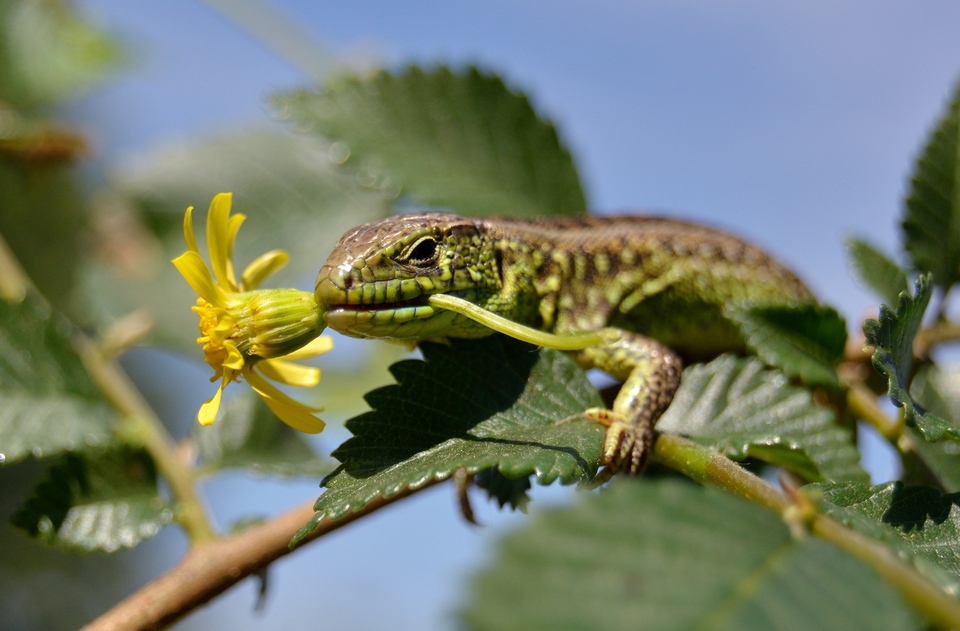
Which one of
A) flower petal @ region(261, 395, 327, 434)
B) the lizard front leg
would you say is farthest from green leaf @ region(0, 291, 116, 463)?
the lizard front leg

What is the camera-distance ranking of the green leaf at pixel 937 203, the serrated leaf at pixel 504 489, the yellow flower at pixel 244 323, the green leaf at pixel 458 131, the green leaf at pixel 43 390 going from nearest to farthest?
the yellow flower at pixel 244 323 < the serrated leaf at pixel 504 489 < the green leaf at pixel 43 390 < the green leaf at pixel 937 203 < the green leaf at pixel 458 131

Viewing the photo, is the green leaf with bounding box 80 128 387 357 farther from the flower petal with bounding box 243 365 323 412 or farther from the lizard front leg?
the flower petal with bounding box 243 365 323 412

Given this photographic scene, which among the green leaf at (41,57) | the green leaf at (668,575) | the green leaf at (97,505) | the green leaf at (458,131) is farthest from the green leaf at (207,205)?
the green leaf at (668,575)

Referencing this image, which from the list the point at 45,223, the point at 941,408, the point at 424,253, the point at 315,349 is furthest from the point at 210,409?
the point at 45,223

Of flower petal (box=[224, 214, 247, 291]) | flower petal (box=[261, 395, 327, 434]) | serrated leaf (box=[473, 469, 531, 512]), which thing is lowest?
serrated leaf (box=[473, 469, 531, 512])

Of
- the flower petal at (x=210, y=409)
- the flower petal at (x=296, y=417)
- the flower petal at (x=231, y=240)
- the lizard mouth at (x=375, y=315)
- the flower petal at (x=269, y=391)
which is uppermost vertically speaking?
the flower petal at (x=231, y=240)

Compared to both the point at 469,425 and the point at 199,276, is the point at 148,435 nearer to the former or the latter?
the point at 199,276

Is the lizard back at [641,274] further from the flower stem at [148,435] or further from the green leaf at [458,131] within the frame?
the flower stem at [148,435]
